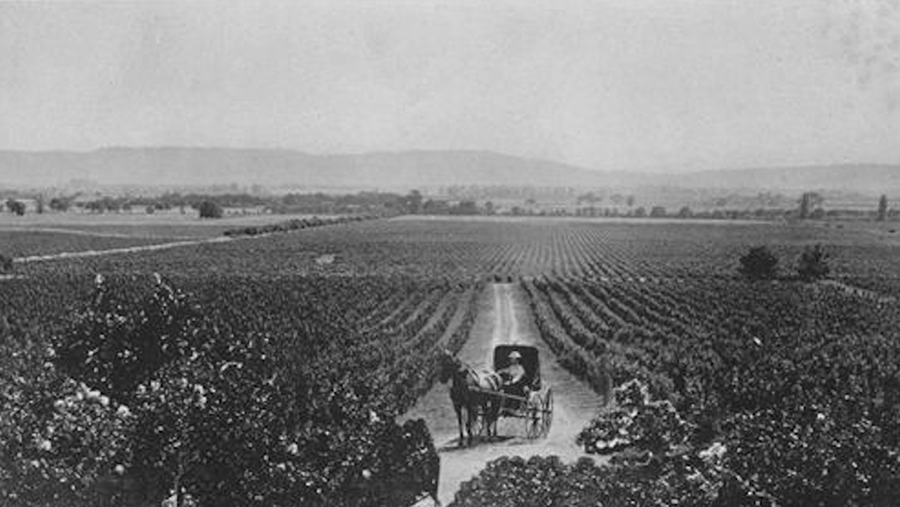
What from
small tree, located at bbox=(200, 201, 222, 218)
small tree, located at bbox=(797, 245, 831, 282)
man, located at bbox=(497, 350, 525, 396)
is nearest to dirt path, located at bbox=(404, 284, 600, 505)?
man, located at bbox=(497, 350, 525, 396)

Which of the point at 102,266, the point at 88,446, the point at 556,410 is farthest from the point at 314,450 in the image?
the point at 102,266

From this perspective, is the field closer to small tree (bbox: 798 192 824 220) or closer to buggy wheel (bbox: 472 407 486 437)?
buggy wheel (bbox: 472 407 486 437)

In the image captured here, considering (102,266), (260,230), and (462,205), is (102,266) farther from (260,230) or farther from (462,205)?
(462,205)


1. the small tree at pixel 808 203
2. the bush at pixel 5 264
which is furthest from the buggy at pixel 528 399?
the bush at pixel 5 264

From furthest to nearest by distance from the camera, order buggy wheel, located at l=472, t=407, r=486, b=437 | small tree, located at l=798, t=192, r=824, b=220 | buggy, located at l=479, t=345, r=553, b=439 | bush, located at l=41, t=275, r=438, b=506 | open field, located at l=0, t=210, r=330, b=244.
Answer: open field, located at l=0, t=210, r=330, b=244, small tree, located at l=798, t=192, r=824, b=220, buggy, located at l=479, t=345, r=553, b=439, buggy wheel, located at l=472, t=407, r=486, b=437, bush, located at l=41, t=275, r=438, b=506

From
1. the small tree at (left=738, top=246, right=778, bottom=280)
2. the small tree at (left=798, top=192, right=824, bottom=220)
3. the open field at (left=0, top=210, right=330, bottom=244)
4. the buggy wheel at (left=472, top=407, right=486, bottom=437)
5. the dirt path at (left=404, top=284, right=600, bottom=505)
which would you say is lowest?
the dirt path at (left=404, top=284, right=600, bottom=505)

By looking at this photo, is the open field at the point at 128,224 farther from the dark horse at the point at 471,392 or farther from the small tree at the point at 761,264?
the dark horse at the point at 471,392

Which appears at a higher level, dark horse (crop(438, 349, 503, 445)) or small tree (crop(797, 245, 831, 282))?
small tree (crop(797, 245, 831, 282))

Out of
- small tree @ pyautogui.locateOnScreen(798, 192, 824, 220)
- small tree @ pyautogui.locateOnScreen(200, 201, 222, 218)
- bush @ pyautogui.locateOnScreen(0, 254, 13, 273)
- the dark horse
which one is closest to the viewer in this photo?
the dark horse

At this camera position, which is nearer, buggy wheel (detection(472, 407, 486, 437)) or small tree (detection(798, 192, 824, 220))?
buggy wheel (detection(472, 407, 486, 437))
